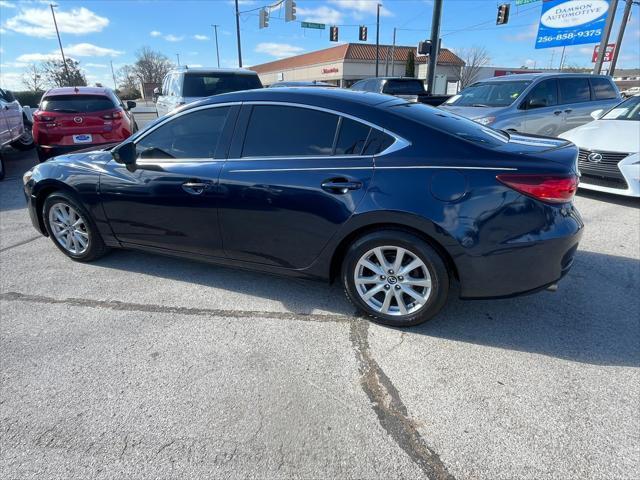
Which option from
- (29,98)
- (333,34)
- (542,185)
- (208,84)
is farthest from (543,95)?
(29,98)

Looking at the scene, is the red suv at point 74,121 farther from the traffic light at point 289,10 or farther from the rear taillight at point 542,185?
the traffic light at point 289,10

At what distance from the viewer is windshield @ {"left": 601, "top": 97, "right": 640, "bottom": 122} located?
6.36 meters

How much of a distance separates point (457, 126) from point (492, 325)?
57.5 inches

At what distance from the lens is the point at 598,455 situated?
192cm

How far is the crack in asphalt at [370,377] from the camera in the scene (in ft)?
6.38

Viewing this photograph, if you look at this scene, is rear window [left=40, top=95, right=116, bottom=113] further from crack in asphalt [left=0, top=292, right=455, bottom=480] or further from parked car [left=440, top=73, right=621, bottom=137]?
parked car [left=440, top=73, right=621, bottom=137]

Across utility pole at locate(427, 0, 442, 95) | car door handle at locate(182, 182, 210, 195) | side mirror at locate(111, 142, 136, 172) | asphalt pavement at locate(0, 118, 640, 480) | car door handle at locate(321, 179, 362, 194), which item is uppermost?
utility pole at locate(427, 0, 442, 95)

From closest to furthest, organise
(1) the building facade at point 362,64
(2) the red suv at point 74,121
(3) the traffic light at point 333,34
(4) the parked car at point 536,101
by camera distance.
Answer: (4) the parked car at point 536,101, (2) the red suv at point 74,121, (3) the traffic light at point 333,34, (1) the building facade at point 362,64

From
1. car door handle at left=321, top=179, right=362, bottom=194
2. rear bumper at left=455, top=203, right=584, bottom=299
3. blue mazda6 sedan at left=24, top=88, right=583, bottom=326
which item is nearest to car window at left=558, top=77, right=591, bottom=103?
blue mazda6 sedan at left=24, top=88, right=583, bottom=326

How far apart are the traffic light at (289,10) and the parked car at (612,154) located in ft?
61.7

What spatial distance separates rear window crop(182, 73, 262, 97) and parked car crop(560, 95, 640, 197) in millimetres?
6175

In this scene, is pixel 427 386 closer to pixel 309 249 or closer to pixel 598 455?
pixel 598 455

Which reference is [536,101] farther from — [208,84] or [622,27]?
[622,27]

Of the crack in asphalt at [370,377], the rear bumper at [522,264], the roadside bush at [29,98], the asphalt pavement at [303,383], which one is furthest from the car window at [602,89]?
the roadside bush at [29,98]
